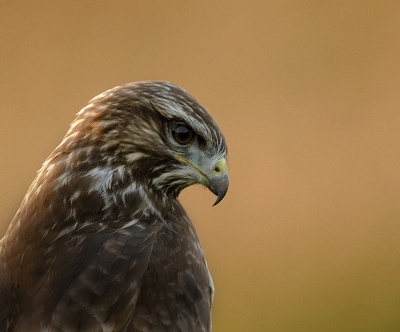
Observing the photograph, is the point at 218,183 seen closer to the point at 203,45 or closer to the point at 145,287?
the point at 145,287

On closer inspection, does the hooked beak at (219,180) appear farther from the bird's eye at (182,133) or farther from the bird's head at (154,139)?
the bird's eye at (182,133)

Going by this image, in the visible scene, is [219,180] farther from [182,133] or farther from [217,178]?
[182,133]

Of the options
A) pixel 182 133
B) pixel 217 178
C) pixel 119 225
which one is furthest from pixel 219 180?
pixel 119 225

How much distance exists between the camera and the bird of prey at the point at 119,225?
2.18 metres

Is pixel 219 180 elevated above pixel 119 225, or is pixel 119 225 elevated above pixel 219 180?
pixel 219 180

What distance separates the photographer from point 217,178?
2459mm

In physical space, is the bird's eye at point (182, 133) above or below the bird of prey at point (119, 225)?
above

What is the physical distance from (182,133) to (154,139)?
89 millimetres

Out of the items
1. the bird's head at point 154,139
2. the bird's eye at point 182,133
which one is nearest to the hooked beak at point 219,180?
the bird's head at point 154,139

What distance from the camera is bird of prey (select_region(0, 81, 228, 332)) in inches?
85.8

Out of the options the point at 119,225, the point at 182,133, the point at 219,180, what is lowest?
the point at 119,225

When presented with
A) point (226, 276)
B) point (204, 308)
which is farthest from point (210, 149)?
→ point (226, 276)

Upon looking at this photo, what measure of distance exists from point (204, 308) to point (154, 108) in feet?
2.05

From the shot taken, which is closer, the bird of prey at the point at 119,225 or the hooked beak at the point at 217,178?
the bird of prey at the point at 119,225
